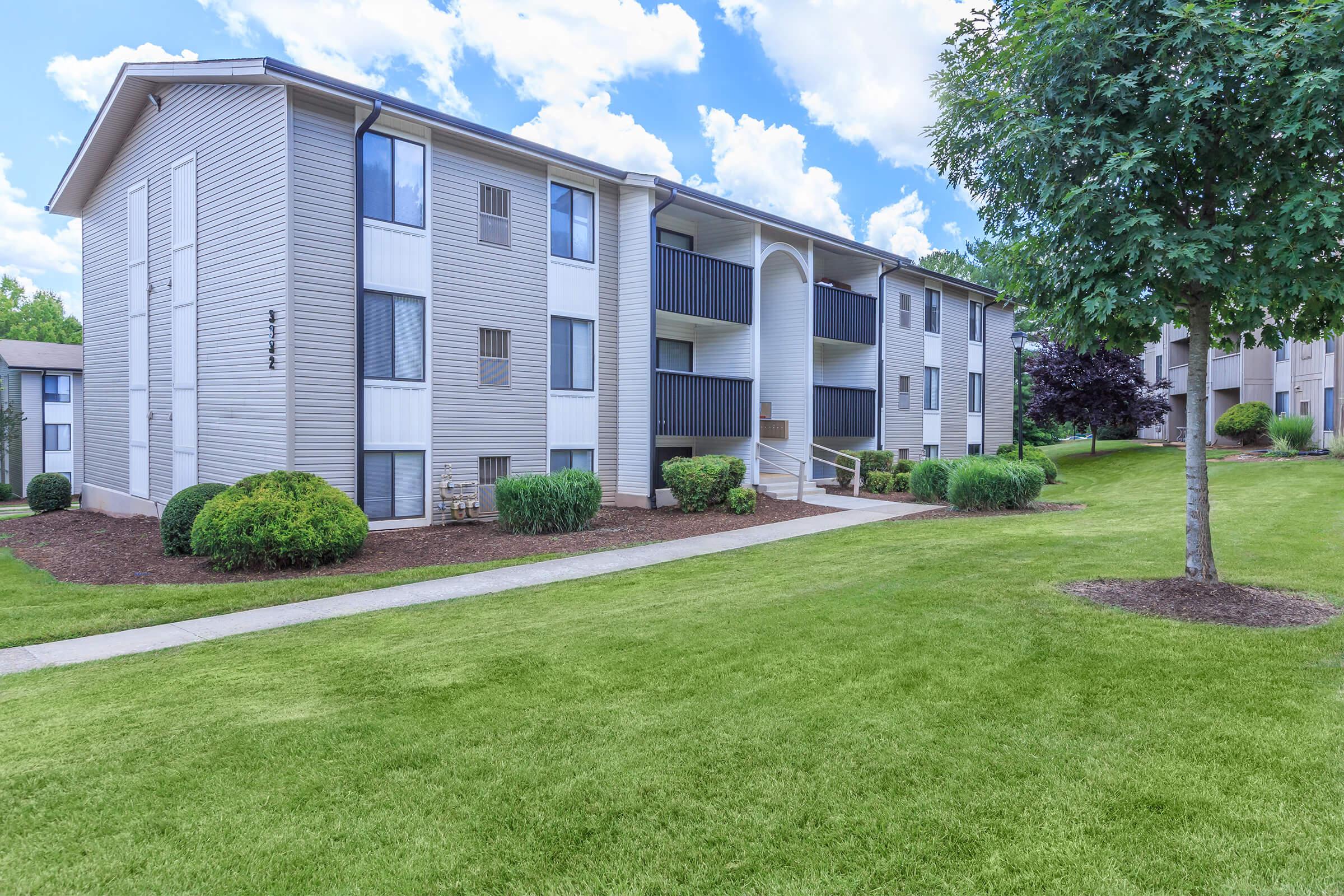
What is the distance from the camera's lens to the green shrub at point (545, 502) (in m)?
13.0

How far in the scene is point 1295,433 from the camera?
24.3 m

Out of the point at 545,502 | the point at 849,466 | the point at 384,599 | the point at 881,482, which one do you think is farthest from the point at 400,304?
the point at 849,466

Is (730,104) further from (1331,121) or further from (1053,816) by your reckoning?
(1053,816)

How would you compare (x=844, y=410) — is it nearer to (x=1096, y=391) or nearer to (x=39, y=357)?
(x=1096, y=391)

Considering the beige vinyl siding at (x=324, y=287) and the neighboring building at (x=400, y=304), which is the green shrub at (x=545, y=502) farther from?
the beige vinyl siding at (x=324, y=287)

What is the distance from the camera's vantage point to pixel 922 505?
55.2 feet

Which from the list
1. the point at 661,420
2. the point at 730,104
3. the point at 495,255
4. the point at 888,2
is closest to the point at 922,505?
the point at 661,420

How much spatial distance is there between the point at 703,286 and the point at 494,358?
5514 millimetres

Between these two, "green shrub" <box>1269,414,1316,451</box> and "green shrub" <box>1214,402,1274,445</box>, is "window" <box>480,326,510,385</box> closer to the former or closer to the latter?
"green shrub" <box>1269,414,1316,451</box>

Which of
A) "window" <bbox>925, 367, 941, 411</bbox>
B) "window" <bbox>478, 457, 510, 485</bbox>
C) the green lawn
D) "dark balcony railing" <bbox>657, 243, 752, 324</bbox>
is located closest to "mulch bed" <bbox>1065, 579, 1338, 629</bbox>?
the green lawn

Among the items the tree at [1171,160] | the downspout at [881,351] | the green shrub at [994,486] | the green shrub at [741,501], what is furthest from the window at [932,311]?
the tree at [1171,160]

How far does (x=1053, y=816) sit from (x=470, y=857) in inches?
95.9

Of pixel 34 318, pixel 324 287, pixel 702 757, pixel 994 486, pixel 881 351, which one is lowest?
pixel 702 757

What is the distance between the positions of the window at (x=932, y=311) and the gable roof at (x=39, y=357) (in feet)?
122
